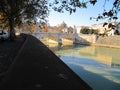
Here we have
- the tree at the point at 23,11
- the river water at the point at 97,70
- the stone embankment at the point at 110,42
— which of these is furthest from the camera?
the stone embankment at the point at 110,42

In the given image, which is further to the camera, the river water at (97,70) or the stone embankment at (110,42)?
the stone embankment at (110,42)

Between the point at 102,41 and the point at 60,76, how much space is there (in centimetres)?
7453

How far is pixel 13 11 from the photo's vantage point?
955 inches

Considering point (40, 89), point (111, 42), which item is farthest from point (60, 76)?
point (111, 42)

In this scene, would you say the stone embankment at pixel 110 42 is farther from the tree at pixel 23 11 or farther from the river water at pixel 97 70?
the tree at pixel 23 11

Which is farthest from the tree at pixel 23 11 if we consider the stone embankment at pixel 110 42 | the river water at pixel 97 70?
the stone embankment at pixel 110 42

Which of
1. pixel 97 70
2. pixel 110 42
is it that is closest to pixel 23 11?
pixel 97 70

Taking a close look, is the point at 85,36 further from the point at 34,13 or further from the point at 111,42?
the point at 34,13

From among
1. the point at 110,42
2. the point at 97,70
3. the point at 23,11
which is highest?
the point at 23,11

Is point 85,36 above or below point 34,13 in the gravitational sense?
below

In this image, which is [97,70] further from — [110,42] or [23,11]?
[110,42]

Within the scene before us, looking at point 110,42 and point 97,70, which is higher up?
point 97,70

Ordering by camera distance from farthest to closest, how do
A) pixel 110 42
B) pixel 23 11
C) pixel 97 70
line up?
1. pixel 110 42
2. pixel 23 11
3. pixel 97 70

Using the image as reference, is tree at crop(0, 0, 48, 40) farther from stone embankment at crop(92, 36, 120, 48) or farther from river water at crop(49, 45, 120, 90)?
stone embankment at crop(92, 36, 120, 48)
